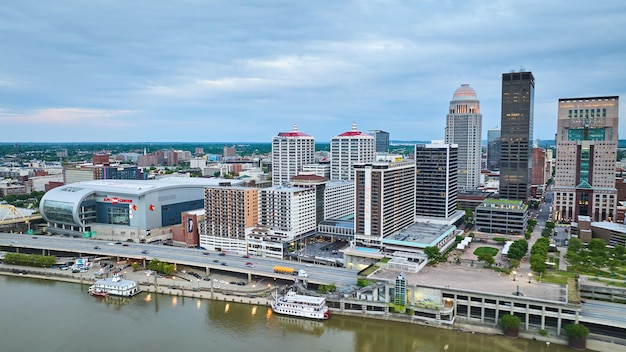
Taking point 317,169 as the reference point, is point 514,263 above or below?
below

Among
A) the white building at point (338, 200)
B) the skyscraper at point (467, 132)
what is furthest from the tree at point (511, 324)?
the skyscraper at point (467, 132)

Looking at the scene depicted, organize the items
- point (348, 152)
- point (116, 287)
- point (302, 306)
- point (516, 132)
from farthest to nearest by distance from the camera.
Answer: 1. point (348, 152)
2. point (516, 132)
3. point (116, 287)
4. point (302, 306)

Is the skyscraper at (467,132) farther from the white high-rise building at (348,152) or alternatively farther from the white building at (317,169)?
the white building at (317,169)

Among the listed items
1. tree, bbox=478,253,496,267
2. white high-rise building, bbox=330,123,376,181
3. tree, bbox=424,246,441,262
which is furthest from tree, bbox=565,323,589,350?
white high-rise building, bbox=330,123,376,181

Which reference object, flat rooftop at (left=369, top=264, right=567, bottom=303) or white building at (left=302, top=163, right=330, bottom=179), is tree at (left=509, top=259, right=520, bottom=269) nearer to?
flat rooftop at (left=369, top=264, right=567, bottom=303)

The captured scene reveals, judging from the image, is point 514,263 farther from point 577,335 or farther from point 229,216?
point 229,216

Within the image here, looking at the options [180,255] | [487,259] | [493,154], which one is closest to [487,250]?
[487,259]

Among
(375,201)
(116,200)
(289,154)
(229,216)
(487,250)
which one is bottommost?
(487,250)
